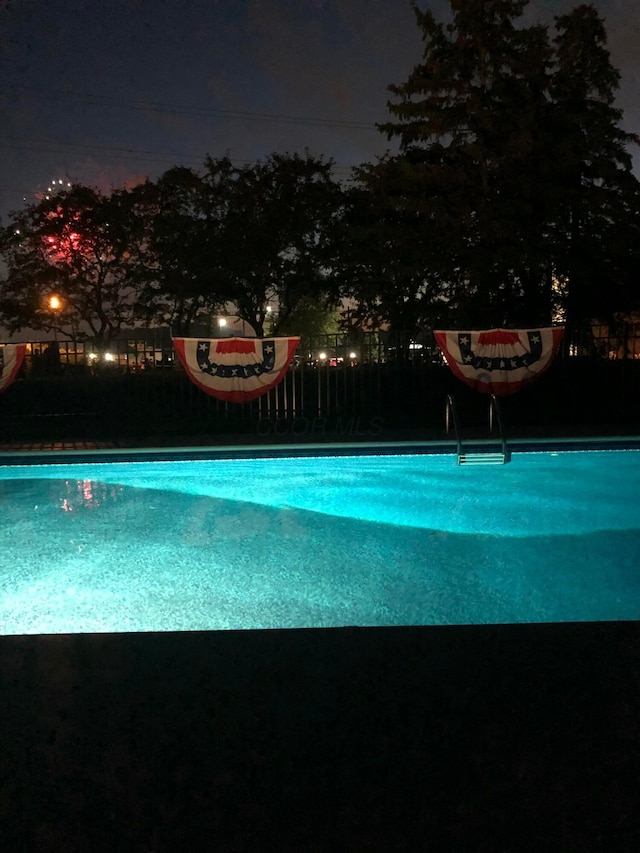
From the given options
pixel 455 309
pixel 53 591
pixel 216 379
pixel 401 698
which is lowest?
pixel 53 591

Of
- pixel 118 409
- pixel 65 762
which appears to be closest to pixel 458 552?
pixel 65 762

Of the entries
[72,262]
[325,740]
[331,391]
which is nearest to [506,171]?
[331,391]

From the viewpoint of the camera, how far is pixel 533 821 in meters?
1.71

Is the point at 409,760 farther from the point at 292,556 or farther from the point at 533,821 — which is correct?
the point at 292,556

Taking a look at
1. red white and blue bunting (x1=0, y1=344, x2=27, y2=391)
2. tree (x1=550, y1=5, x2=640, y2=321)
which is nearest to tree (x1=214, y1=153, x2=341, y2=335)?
tree (x1=550, y1=5, x2=640, y2=321)

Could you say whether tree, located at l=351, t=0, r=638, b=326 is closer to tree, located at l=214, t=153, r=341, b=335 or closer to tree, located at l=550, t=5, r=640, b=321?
tree, located at l=550, t=5, r=640, b=321

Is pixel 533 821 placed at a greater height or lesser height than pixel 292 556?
Answer: greater

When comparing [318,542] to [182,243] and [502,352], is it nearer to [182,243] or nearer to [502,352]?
[502,352]

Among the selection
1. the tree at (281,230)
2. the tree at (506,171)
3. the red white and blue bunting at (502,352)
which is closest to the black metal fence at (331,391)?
the red white and blue bunting at (502,352)

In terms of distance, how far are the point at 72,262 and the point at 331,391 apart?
15.4 m

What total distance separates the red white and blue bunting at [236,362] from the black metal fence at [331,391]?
71 centimetres

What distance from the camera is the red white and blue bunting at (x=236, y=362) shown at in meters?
12.3

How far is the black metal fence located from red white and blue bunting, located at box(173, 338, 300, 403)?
71cm

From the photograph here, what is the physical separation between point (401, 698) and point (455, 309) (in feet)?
49.9
